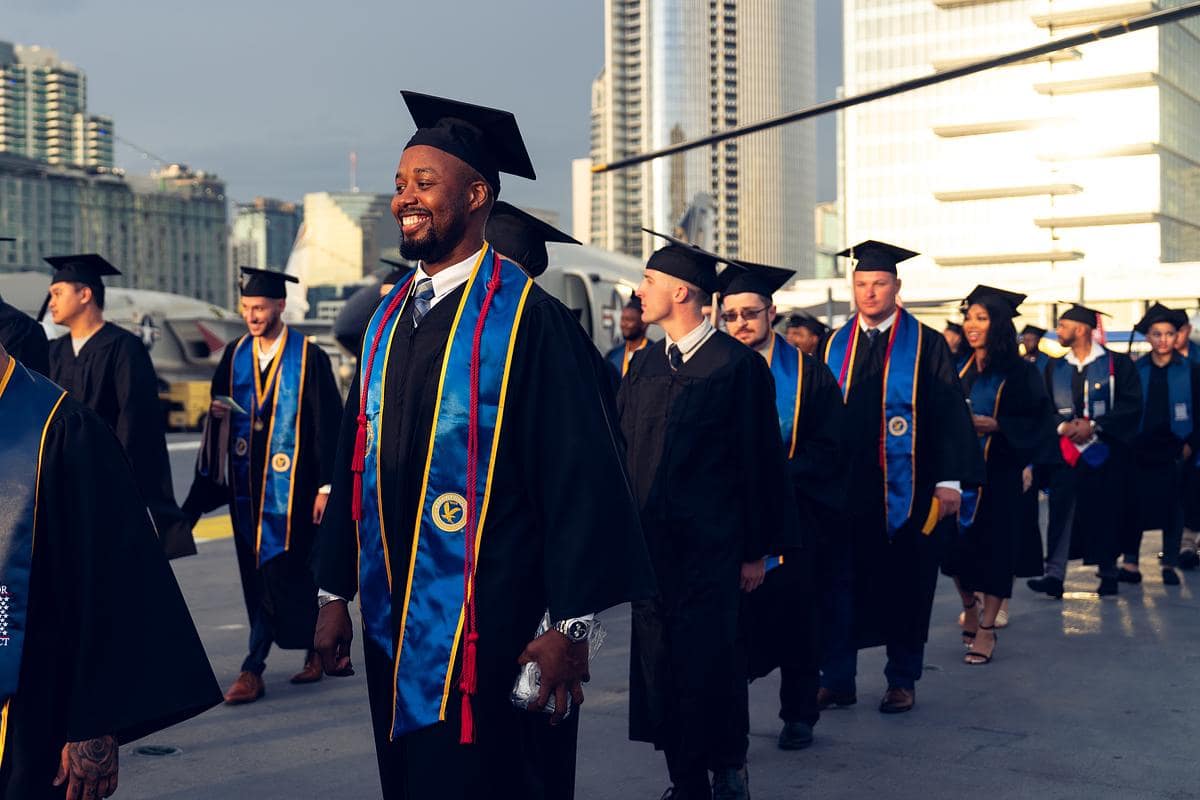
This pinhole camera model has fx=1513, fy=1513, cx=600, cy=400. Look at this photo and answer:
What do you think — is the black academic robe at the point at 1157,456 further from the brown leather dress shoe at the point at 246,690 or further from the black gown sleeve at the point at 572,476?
the black gown sleeve at the point at 572,476

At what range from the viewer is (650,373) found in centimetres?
526

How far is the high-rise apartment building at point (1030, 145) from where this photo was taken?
90250 mm

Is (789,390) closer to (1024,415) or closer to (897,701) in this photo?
(897,701)

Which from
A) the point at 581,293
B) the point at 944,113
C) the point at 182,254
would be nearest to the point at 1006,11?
the point at 944,113

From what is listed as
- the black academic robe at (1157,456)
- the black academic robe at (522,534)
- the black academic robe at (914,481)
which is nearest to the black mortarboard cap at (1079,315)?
the black academic robe at (1157,456)

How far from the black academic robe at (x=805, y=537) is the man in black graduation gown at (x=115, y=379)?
2.53 m

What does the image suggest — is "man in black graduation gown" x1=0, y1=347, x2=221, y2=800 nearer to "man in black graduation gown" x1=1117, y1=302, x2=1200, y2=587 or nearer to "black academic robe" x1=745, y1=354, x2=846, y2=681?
"black academic robe" x1=745, y1=354, x2=846, y2=681

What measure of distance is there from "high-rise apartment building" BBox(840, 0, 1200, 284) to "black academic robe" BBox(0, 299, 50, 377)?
80.9 meters

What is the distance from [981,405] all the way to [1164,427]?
3.61 meters

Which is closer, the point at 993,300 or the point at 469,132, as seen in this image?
the point at 469,132

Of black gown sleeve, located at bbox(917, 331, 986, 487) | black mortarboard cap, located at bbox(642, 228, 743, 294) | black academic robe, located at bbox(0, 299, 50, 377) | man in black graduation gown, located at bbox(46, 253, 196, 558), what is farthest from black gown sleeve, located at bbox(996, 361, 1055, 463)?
black academic robe, located at bbox(0, 299, 50, 377)

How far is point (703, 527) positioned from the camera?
499 centimetres

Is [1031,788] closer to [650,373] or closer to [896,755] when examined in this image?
[896,755]

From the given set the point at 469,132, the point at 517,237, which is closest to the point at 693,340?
the point at 517,237
